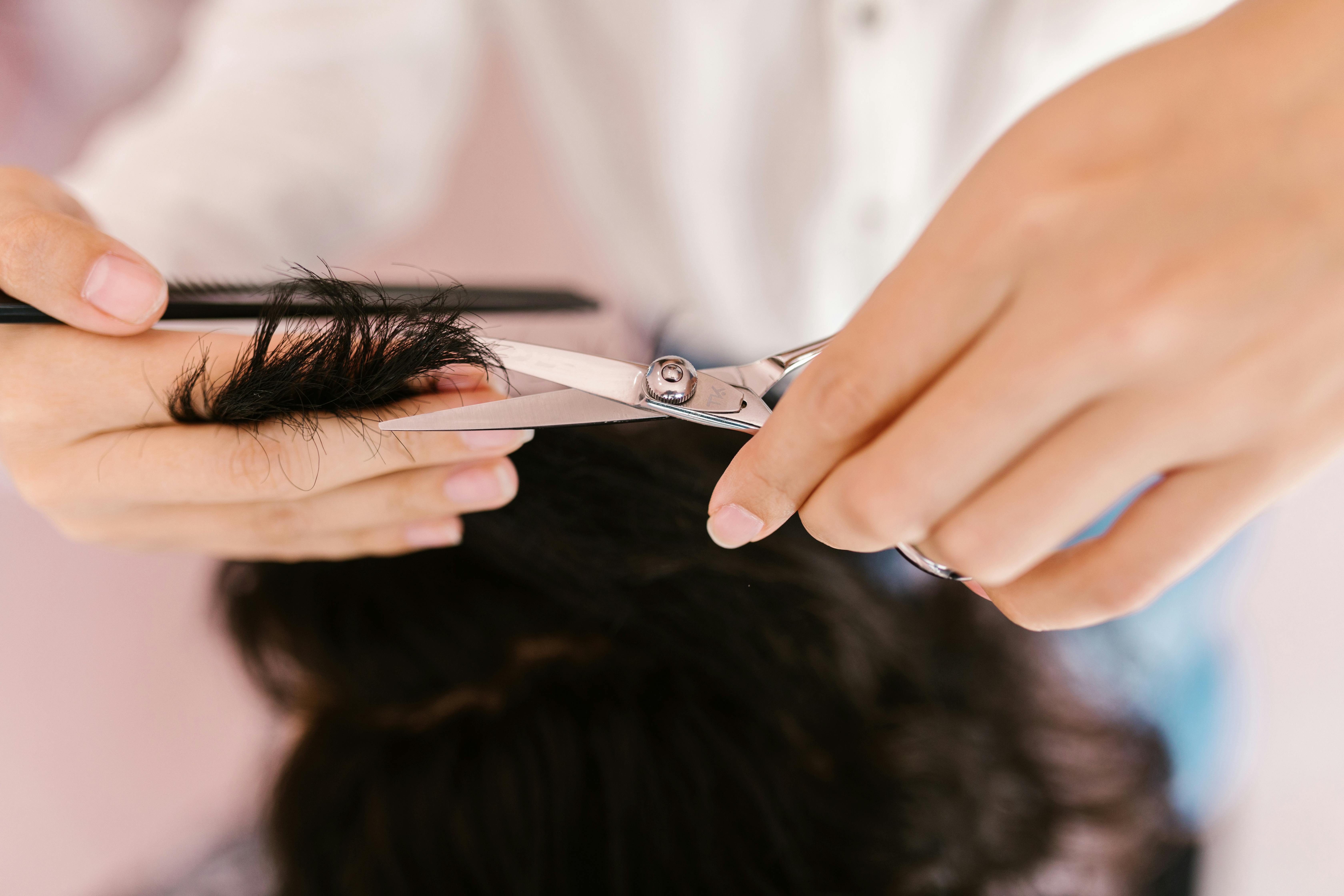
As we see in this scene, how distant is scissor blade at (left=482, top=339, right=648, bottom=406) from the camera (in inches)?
23.5

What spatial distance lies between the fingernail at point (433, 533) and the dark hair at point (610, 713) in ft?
0.15

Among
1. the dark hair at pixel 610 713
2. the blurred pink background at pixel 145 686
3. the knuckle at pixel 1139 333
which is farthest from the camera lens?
the blurred pink background at pixel 145 686

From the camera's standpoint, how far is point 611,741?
817mm

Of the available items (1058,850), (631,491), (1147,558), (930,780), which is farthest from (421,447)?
(1058,850)

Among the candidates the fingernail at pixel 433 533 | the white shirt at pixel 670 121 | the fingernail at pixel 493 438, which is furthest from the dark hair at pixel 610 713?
the white shirt at pixel 670 121

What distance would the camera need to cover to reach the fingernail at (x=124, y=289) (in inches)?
22.2

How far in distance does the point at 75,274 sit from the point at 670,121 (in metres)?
0.89

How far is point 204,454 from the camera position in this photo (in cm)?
61

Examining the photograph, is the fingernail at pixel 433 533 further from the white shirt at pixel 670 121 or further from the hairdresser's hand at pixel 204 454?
the white shirt at pixel 670 121

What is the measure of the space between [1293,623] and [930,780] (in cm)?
109

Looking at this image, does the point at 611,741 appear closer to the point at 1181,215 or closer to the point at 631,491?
the point at 631,491

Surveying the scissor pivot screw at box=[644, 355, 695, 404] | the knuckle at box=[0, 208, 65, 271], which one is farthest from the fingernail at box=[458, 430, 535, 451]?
the knuckle at box=[0, 208, 65, 271]

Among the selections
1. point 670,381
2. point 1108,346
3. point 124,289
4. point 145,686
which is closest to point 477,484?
point 670,381

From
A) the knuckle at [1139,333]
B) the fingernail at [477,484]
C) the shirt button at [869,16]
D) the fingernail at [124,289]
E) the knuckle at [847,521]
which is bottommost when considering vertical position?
the knuckle at [847,521]
